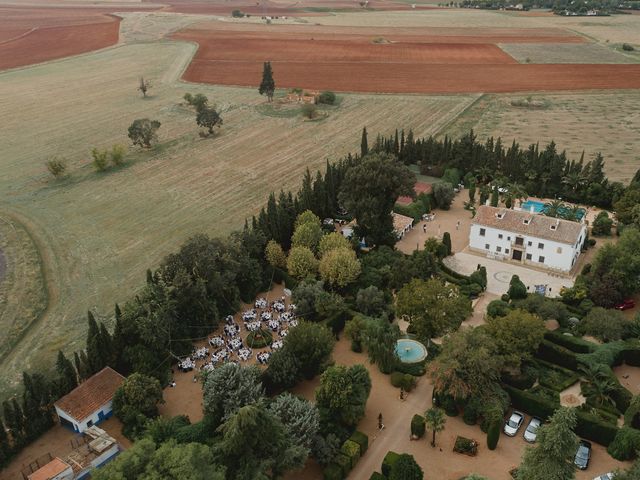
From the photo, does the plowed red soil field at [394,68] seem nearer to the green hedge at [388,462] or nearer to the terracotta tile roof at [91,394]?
the terracotta tile roof at [91,394]

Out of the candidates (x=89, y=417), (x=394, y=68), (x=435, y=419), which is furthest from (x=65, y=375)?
(x=394, y=68)

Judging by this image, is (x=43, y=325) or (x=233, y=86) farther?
(x=233, y=86)

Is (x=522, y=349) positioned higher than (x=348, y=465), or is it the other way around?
(x=522, y=349)

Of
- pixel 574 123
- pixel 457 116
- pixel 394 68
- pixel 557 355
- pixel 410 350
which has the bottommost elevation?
pixel 410 350

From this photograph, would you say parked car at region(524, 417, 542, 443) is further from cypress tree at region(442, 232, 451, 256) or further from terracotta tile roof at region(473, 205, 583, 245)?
cypress tree at region(442, 232, 451, 256)

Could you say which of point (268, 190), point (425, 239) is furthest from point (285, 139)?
point (425, 239)

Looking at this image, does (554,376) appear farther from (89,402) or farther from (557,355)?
(89,402)

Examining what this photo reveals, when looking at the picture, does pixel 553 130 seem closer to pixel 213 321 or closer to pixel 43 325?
pixel 213 321

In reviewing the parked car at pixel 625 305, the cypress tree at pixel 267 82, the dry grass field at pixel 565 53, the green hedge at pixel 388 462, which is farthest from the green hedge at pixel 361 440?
the dry grass field at pixel 565 53
